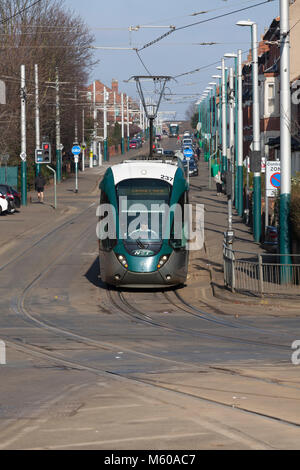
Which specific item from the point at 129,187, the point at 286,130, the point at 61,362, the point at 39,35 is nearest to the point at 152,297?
the point at 129,187

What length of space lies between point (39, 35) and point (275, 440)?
5963cm

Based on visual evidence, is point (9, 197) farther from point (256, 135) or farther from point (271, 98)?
point (271, 98)

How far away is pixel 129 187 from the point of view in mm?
20453

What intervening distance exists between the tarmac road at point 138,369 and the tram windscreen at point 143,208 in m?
1.59

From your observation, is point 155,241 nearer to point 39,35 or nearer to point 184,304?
point 184,304

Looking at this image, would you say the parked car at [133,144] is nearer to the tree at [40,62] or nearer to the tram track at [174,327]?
the tree at [40,62]

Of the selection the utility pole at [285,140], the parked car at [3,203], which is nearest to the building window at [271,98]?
the parked car at [3,203]

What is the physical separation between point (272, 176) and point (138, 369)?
1486 cm

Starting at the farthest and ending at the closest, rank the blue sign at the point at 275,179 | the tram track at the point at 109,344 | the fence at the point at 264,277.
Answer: the blue sign at the point at 275,179 → the fence at the point at 264,277 → the tram track at the point at 109,344

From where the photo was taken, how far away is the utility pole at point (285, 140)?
21.0 meters

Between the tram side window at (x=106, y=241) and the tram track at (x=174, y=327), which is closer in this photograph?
the tram track at (x=174, y=327)

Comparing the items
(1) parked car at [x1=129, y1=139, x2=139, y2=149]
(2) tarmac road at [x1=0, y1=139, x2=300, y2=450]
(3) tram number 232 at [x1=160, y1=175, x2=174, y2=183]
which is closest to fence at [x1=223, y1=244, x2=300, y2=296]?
(2) tarmac road at [x1=0, y1=139, x2=300, y2=450]

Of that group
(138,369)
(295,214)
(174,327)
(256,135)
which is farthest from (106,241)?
(256,135)

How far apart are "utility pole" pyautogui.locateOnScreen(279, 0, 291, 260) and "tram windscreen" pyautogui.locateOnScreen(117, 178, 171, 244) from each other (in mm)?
3060
